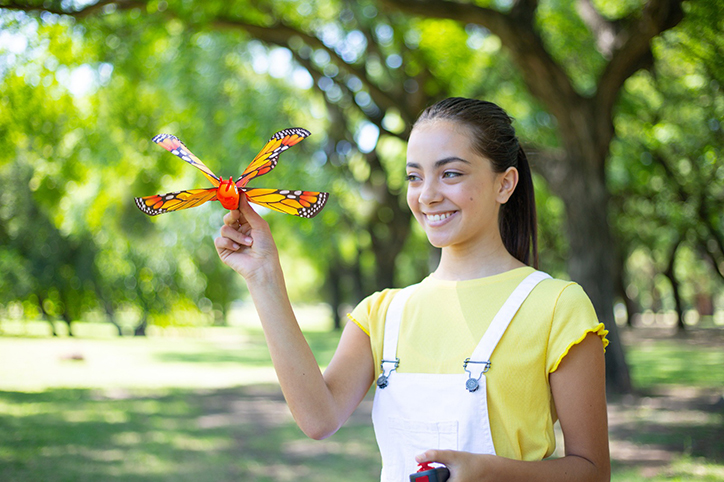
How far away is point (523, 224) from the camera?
1998 millimetres

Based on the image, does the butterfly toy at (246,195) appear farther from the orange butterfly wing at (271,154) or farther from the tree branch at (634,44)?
the tree branch at (634,44)

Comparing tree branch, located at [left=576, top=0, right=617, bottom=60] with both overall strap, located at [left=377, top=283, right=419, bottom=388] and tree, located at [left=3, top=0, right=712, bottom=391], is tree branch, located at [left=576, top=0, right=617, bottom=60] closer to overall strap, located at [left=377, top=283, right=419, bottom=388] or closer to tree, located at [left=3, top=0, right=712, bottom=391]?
tree, located at [left=3, top=0, right=712, bottom=391]

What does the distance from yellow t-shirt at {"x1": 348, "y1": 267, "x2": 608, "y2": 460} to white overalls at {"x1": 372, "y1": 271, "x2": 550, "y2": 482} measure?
0.02m

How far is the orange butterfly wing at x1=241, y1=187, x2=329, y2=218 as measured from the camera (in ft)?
5.18

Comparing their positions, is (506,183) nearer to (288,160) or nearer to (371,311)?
(371,311)

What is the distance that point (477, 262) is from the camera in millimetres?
1812

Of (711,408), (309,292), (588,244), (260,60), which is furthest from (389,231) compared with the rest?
(309,292)

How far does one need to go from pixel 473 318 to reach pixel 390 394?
30 cm

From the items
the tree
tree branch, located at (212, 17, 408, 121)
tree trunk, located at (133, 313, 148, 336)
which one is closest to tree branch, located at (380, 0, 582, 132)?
the tree

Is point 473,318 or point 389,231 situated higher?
point 389,231

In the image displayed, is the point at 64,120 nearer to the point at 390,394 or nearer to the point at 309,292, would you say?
the point at 390,394

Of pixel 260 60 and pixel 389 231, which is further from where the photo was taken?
pixel 389 231

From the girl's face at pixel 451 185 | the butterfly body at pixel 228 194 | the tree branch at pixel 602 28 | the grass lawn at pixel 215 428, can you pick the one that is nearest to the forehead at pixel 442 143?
the girl's face at pixel 451 185

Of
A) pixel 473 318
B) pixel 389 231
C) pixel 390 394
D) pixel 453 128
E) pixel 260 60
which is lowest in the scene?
pixel 390 394
